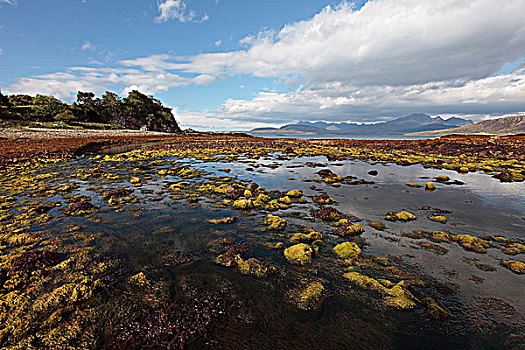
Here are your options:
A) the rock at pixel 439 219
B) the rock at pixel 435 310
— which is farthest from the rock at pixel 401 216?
the rock at pixel 435 310

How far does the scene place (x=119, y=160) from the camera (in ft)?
91.5

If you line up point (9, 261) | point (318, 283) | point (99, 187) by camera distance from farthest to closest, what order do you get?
1. point (99, 187)
2. point (9, 261)
3. point (318, 283)

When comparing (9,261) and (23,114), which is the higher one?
(23,114)

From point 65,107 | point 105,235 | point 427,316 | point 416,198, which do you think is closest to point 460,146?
point 416,198

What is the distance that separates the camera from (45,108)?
71.6 m

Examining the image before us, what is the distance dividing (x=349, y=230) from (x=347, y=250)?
5.66 ft

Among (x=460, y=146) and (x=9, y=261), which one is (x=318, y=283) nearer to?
(x=9, y=261)

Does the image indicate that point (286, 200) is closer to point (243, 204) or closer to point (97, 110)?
point (243, 204)

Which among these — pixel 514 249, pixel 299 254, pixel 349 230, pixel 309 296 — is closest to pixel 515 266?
pixel 514 249

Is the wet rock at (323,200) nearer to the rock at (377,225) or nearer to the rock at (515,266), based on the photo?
the rock at (377,225)

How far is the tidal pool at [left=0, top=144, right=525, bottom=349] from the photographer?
185 inches

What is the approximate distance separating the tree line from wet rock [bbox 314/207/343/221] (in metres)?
92.7

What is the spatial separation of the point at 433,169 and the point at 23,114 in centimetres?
11122

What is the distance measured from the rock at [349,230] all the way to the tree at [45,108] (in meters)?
101
